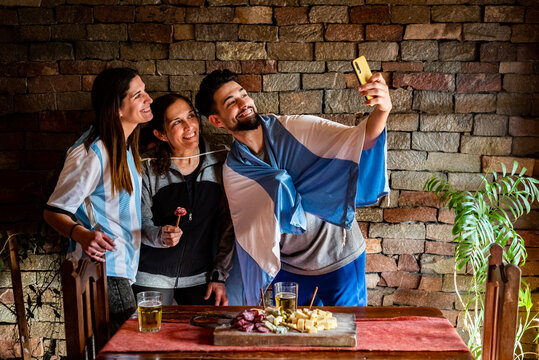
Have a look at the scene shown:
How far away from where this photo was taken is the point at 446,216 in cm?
273

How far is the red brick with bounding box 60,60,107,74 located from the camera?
2697mm

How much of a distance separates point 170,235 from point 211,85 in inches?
30.9

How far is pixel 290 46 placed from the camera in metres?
2.68

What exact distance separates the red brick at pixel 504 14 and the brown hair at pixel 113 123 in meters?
1.90

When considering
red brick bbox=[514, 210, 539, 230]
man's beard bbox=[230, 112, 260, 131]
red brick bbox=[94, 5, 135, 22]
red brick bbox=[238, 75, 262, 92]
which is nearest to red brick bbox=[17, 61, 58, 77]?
red brick bbox=[94, 5, 135, 22]

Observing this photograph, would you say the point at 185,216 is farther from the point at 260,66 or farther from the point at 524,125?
the point at 524,125

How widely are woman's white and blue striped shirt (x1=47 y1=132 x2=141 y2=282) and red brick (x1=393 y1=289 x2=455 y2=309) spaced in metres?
1.51

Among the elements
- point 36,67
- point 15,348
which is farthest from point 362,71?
point 15,348

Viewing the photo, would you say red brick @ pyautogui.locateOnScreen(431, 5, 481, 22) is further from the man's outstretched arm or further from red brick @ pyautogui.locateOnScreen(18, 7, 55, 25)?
red brick @ pyautogui.locateOnScreen(18, 7, 55, 25)

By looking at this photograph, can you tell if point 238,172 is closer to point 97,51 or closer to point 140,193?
point 140,193

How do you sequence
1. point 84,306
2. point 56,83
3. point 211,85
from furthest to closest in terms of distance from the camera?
point 56,83
point 211,85
point 84,306

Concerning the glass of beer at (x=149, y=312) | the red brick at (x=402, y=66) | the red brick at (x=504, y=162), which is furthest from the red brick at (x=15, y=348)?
the red brick at (x=504, y=162)

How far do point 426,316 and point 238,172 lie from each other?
1.06 m

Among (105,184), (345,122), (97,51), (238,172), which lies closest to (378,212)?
(345,122)
